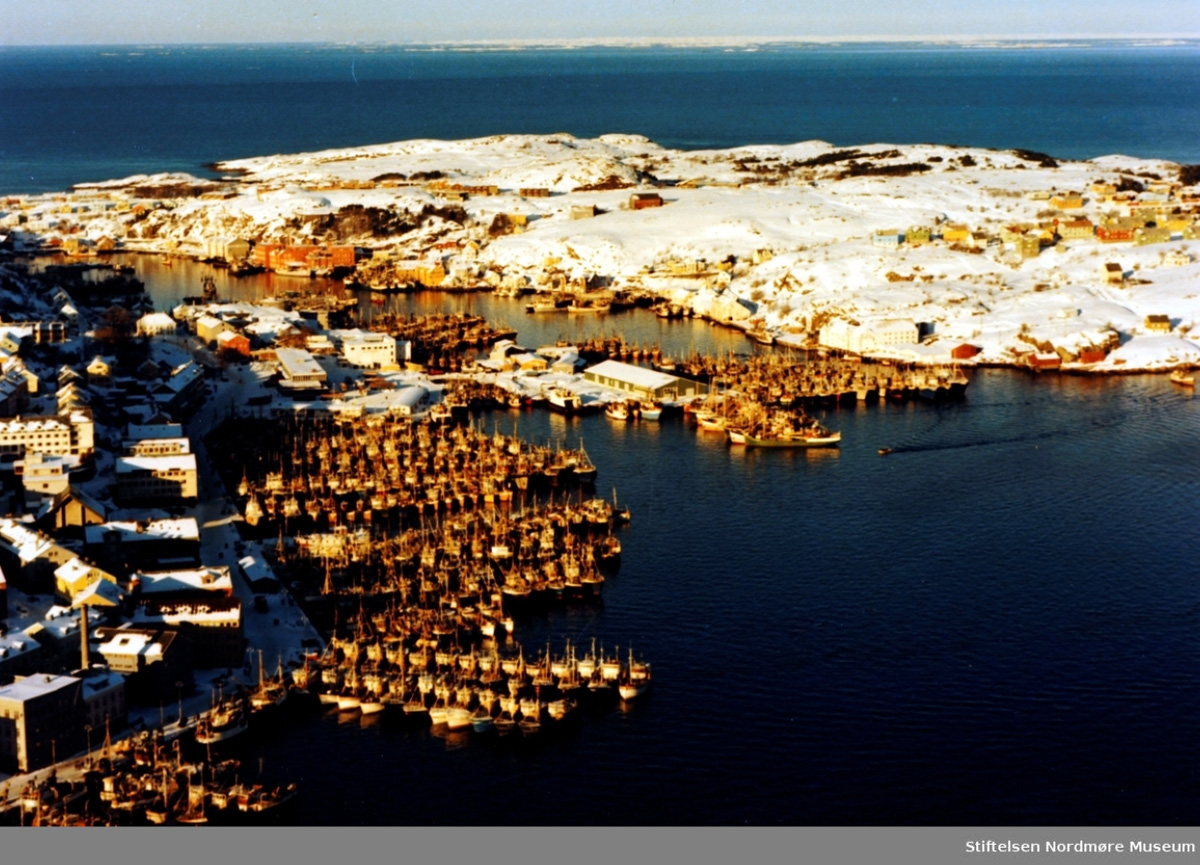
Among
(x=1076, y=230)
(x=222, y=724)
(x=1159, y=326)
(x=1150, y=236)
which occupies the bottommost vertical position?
(x=222, y=724)

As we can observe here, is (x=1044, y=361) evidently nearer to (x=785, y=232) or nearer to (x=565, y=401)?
(x=565, y=401)

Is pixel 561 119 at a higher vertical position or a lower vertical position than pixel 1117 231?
higher

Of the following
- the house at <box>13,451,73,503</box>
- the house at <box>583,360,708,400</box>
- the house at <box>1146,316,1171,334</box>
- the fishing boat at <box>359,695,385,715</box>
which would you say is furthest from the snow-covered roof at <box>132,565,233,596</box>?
the house at <box>1146,316,1171,334</box>

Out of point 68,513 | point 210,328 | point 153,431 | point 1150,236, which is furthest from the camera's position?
point 1150,236

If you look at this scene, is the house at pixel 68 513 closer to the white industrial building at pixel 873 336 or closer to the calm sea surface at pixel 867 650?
the calm sea surface at pixel 867 650

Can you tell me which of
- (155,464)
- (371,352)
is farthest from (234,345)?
(155,464)

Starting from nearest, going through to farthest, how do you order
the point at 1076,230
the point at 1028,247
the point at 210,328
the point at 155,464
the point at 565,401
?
the point at 155,464, the point at 565,401, the point at 210,328, the point at 1028,247, the point at 1076,230

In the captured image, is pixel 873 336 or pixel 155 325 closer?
pixel 873 336
